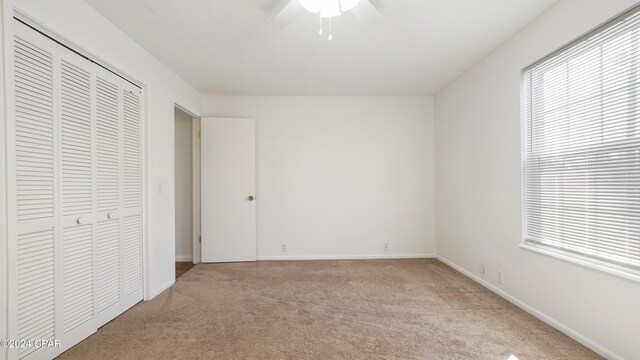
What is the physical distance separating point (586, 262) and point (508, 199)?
0.83 m

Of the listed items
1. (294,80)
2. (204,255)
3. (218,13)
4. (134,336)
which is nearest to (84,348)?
(134,336)

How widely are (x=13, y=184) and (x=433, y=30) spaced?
3147mm

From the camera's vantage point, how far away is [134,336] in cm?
203

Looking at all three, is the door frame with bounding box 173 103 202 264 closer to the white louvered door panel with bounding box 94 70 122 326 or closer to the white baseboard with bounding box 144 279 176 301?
the white baseboard with bounding box 144 279 176 301

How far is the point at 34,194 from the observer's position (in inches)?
63.9

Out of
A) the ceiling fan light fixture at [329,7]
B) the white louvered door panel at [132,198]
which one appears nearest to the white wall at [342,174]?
the white louvered door panel at [132,198]

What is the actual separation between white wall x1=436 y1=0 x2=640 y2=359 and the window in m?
0.10

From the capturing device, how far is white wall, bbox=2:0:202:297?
181 cm

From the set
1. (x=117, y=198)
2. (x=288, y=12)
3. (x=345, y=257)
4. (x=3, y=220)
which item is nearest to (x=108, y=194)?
(x=117, y=198)

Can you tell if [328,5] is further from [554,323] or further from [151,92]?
[554,323]

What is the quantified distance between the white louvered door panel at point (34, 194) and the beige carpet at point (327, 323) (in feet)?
1.47

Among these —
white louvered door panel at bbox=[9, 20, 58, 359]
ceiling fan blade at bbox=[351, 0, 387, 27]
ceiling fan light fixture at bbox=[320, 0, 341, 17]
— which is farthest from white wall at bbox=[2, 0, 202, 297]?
ceiling fan blade at bbox=[351, 0, 387, 27]

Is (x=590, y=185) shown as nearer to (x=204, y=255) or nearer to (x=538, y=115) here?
(x=538, y=115)

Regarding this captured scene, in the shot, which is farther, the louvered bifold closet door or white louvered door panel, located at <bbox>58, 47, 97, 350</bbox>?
the louvered bifold closet door
